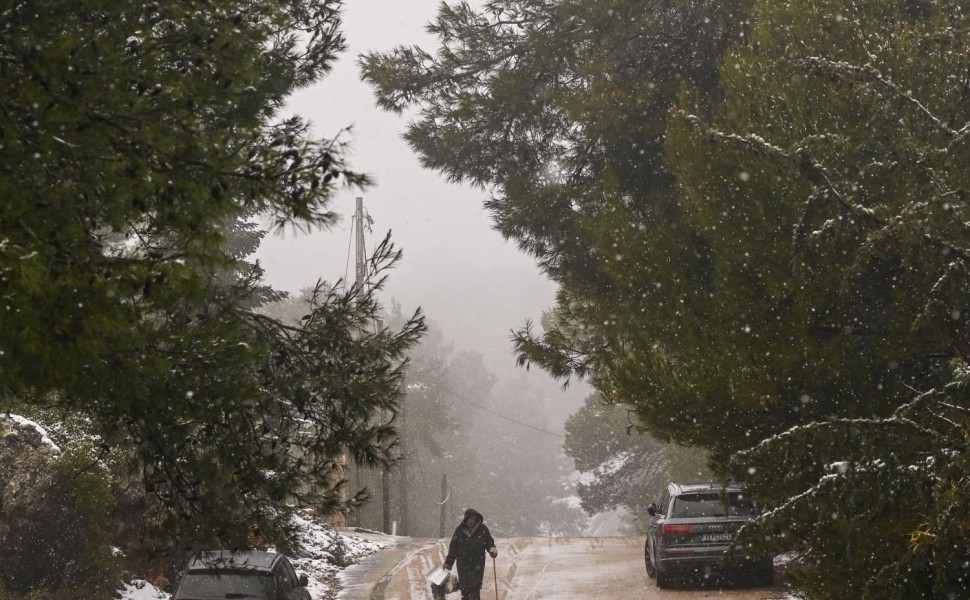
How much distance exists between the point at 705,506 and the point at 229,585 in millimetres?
7563

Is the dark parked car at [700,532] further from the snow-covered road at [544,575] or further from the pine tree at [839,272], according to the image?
the pine tree at [839,272]

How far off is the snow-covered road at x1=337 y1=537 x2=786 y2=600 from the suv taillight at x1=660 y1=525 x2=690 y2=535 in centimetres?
91

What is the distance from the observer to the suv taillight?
49.1 feet

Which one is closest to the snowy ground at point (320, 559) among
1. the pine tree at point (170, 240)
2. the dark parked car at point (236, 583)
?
the dark parked car at point (236, 583)

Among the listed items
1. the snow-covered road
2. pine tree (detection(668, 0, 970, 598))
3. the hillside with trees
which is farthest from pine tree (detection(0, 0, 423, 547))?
the snow-covered road

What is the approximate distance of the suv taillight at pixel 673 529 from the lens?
1497cm

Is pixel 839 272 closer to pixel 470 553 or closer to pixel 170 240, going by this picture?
pixel 170 240

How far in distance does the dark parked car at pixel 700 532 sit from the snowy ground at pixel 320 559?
5.42 metres

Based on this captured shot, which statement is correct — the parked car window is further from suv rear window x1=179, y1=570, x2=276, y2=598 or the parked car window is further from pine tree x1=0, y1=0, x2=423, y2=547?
pine tree x1=0, y1=0, x2=423, y2=547

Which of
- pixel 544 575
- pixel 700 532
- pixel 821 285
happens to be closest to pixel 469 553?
pixel 700 532

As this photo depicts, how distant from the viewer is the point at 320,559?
68.4ft

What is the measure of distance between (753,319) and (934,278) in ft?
5.36

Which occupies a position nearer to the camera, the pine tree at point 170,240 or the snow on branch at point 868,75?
the pine tree at point 170,240


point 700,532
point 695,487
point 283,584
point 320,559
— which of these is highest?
point 695,487
